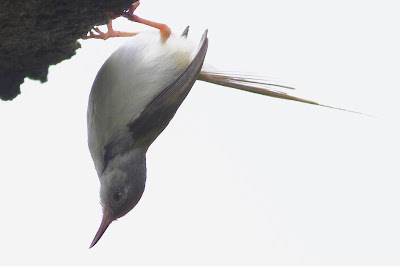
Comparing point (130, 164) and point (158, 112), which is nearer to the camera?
point (158, 112)

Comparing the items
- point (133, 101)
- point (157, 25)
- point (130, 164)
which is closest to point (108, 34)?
point (157, 25)

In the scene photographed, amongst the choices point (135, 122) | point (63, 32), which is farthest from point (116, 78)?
point (63, 32)

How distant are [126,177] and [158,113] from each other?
17.3 inches

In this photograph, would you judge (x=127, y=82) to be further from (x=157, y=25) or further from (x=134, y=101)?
(x=157, y=25)

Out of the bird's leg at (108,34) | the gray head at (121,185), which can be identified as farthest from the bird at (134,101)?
the bird's leg at (108,34)

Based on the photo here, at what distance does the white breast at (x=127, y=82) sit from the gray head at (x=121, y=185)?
4.6 inches

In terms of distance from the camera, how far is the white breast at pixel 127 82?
3438 millimetres

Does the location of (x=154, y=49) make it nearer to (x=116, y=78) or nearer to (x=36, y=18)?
(x=116, y=78)

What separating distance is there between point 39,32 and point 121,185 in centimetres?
107

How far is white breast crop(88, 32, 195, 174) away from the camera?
11.3 feet

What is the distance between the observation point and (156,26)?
359 cm

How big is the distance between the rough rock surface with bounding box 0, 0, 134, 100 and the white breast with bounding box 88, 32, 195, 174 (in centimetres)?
25

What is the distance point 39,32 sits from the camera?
2951mm

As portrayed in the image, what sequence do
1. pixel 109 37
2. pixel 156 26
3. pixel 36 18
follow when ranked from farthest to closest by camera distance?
1. pixel 109 37
2. pixel 156 26
3. pixel 36 18
